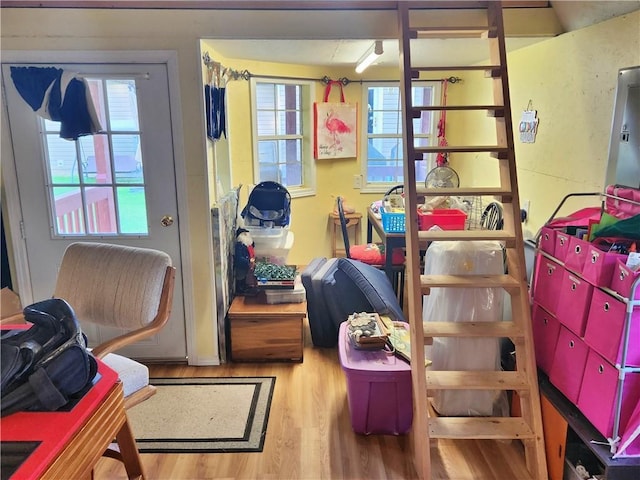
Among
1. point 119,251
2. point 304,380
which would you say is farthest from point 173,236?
point 304,380

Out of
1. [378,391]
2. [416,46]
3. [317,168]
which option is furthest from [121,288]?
[317,168]

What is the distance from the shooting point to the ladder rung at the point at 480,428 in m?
2.12

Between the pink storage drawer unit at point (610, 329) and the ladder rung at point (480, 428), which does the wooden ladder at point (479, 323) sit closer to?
the ladder rung at point (480, 428)

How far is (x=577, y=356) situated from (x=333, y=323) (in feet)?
5.73

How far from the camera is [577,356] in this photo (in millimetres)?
1940

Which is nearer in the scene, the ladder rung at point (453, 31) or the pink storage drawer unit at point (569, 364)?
the pink storage drawer unit at point (569, 364)

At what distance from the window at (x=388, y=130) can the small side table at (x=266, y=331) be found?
7.58ft

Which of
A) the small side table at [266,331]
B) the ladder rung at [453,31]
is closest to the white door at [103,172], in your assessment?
the small side table at [266,331]

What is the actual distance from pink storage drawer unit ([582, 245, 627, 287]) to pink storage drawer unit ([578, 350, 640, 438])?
0.28m

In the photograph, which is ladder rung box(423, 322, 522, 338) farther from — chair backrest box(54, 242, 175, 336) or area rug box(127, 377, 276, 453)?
chair backrest box(54, 242, 175, 336)

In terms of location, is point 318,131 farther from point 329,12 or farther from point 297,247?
point 329,12

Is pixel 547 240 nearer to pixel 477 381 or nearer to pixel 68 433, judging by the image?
pixel 477 381

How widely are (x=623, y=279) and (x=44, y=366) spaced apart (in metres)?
1.84

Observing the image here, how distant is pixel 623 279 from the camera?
166 cm
